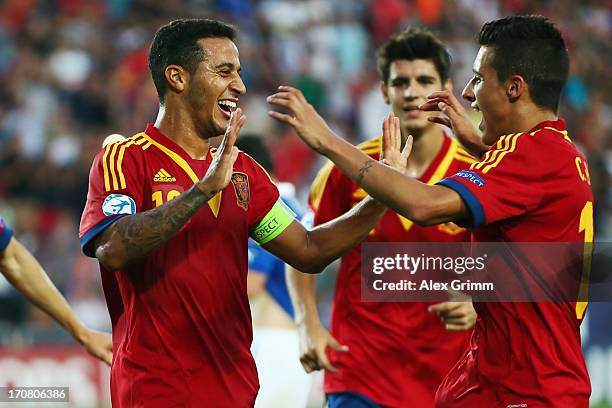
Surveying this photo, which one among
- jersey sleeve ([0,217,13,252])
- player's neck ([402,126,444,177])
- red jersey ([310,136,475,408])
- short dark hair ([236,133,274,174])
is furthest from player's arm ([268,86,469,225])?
short dark hair ([236,133,274,174])

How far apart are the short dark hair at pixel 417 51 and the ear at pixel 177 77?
7.73 feet

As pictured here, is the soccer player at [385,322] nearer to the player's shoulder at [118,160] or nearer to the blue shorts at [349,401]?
the blue shorts at [349,401]

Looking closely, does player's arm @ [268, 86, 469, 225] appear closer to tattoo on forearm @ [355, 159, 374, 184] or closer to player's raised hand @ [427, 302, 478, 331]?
tattoo on forearm @ [355, 159, 374, 184]

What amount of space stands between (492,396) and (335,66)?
11.4 m

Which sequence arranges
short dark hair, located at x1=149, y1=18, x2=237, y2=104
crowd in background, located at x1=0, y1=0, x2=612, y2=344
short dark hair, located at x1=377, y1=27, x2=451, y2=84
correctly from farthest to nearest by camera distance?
crowd in background, located at x1=0, y1=0, x2=612, y2=344 → short dark hair, located at x1=377, y1=27, x2=451, y2=84 → short dark hair, located at x1=149, y1=18, x2=237, y2=104

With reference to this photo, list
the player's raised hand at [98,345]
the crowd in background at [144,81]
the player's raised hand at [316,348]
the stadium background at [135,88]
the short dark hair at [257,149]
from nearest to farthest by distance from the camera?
the player's raised hand at [98,345] → the player's raised hand at [316,348] → the short dark hair at [257,149] → the stadium background at [135,88] → the crowd in background at [144,81]

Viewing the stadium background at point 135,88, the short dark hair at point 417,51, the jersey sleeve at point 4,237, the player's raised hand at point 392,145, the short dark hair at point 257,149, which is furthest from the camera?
the stadium background at point 135,88

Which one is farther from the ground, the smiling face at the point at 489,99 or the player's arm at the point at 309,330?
the smiling face at the point at 489,99

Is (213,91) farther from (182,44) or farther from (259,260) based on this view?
(259,260)

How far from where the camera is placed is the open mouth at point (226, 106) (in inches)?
198

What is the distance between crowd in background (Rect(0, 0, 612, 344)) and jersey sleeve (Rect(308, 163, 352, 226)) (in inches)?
266

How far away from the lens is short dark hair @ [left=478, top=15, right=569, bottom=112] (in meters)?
4.89

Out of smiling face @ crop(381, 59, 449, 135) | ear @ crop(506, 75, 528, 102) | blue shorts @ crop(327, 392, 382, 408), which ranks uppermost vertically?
smiling face @ crop(381, 59, 449, 135)

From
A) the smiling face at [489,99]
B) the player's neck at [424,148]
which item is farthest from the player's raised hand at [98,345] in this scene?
the smiling face at [489,99]
